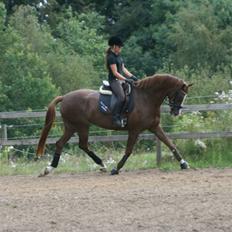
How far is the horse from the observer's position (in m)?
14.5

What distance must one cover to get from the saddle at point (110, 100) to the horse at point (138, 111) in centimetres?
10

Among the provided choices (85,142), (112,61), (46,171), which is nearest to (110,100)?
(112,61)

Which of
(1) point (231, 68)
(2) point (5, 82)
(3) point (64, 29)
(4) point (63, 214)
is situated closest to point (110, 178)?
(4) point (63, 214)

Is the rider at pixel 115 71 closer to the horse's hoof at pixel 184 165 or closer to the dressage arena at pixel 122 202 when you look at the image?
the dressage arena at pixel 122 202

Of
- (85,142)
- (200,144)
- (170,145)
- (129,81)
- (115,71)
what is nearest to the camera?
(115,71)

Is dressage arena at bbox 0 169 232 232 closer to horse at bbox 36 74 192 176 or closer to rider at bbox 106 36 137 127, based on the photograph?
horse at bbox 36 74 192 176

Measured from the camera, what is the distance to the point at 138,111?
14.5 metres

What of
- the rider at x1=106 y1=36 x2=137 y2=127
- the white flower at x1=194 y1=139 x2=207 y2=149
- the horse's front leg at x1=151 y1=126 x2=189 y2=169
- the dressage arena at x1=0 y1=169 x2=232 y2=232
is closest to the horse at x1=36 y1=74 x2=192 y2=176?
the horse's front leg at x1=151 y1=126 x2=189 y2=169

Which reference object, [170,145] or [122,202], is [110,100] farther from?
[122,202]

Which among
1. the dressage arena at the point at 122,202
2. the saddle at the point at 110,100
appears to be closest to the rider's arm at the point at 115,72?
the saddle at the point at 110,100

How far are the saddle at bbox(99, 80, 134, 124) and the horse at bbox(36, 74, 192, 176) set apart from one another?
0.34 feet

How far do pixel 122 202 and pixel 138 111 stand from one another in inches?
171

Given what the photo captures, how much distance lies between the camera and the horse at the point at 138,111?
14539mm

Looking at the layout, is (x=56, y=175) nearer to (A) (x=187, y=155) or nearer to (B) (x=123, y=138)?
(B) (x=123, y=138)
